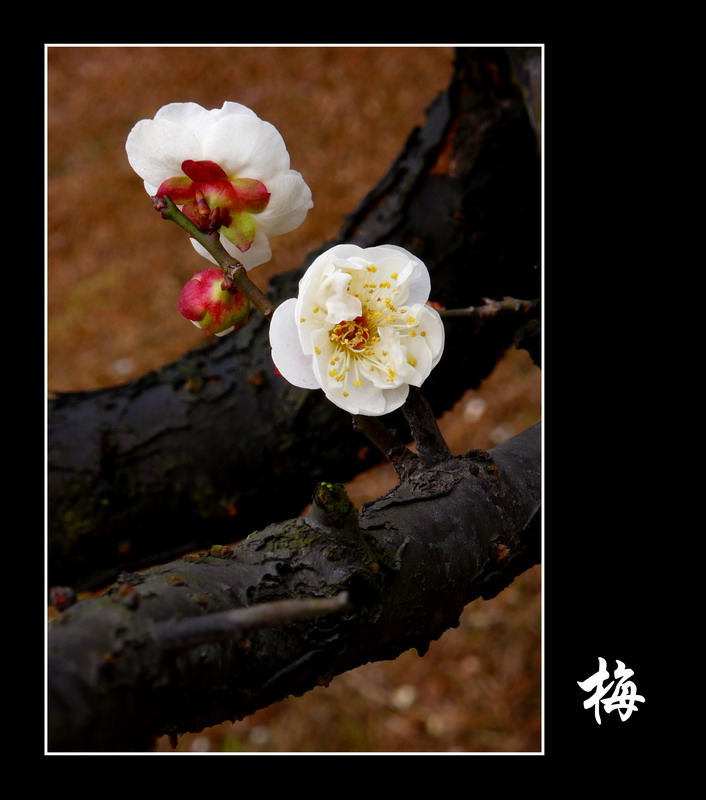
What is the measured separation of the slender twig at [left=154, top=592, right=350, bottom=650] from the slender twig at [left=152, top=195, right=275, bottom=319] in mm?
245

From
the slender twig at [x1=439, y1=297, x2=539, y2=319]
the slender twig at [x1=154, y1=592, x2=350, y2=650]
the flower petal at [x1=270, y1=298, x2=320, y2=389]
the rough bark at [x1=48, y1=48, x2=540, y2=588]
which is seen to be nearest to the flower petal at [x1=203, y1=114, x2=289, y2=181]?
the flower petal at [x1=270, y1=298, x2=320, y2=389]

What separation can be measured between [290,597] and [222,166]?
32 centimetres

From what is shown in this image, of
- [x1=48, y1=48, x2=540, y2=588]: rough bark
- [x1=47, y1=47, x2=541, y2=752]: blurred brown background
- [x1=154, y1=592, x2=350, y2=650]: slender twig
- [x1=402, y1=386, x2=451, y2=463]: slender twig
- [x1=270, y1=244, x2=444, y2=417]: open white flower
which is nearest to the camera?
[x1=154, y1=592, x2=350, y2=650]: slender twig

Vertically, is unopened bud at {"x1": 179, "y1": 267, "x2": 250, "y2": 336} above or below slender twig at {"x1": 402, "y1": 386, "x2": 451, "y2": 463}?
above

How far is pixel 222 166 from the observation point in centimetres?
59

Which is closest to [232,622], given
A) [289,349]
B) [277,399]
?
[289,349]

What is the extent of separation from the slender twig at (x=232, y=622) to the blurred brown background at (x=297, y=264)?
3.44 feet

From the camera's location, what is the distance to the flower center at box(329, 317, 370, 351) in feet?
1.91

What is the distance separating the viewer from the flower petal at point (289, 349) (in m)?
0.57

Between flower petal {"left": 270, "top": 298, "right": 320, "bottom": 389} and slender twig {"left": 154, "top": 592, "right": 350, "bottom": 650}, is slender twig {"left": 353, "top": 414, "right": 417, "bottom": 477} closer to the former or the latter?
flower petal {"left": 270, "top": 298, "right": 320, "bottom": 389}

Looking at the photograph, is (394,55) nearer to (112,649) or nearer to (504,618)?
(504,618)

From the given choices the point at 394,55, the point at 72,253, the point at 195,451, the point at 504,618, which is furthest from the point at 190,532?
the point at 394,55

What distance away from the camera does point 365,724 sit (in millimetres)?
1875

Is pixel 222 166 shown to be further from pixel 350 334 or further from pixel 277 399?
pixel 277 399
